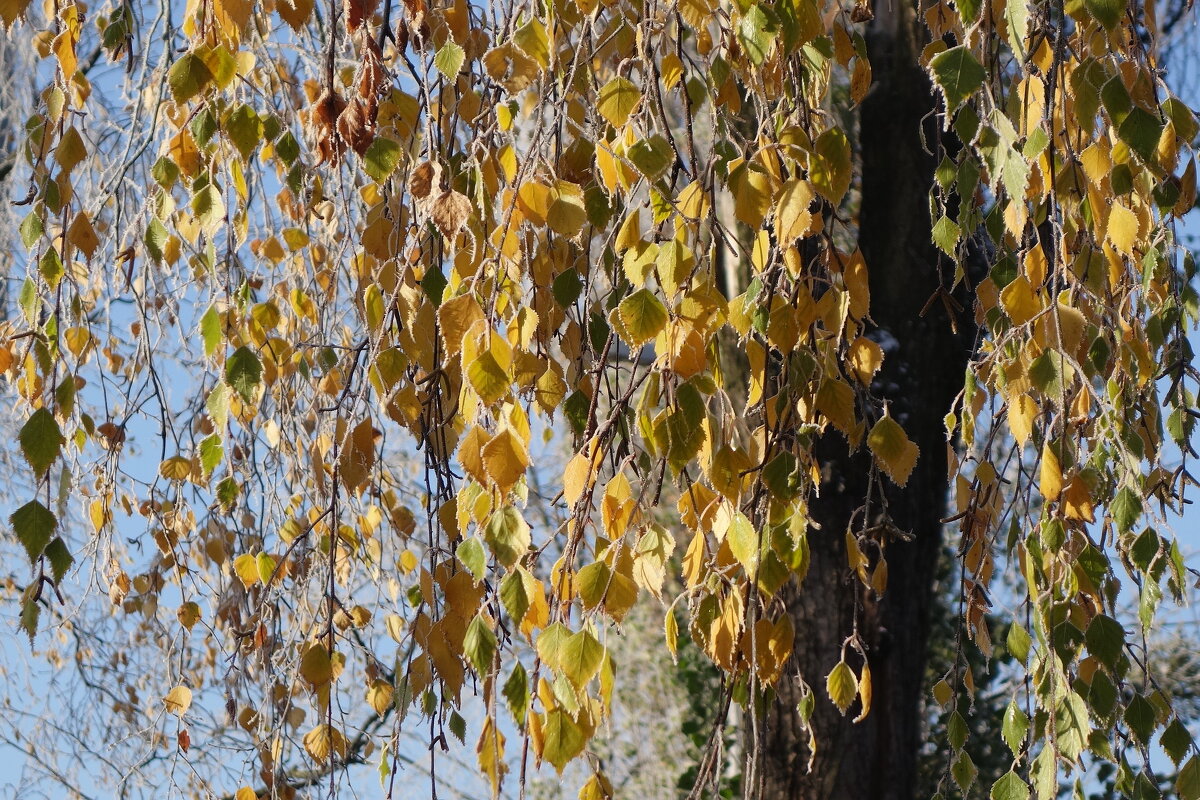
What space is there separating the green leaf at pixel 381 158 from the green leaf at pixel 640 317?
11.3 inches

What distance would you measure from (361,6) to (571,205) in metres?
0.29

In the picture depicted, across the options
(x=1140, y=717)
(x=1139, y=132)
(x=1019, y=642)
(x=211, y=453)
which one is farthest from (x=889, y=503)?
(x=1139, y=132)

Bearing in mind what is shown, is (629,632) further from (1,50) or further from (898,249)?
(1,50)

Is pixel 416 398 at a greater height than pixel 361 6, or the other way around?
pixel 361 6

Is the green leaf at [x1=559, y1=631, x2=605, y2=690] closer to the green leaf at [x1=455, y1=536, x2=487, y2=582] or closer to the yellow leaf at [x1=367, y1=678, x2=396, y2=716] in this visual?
the green leaf at [x1=455, y1=536, x2=487, y2=582]

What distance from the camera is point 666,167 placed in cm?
100

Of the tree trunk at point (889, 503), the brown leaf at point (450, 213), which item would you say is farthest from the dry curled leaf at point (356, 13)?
the tree trunk at point (889, 503)

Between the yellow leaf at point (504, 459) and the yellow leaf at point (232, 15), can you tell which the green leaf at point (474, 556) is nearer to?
the yellow leaf at point (504, 459)

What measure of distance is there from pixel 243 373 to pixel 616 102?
49 cm

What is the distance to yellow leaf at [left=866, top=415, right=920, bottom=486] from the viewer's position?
121 centimetres

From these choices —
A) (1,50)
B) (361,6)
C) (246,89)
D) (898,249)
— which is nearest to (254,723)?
(246,89)

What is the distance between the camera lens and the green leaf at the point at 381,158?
3.65 feet

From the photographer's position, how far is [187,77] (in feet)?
3.80

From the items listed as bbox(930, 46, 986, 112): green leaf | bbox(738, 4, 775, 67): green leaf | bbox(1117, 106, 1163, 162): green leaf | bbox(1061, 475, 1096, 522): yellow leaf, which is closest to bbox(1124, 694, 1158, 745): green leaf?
bbox(1061, 475, 1096, 522): yellow leaf
